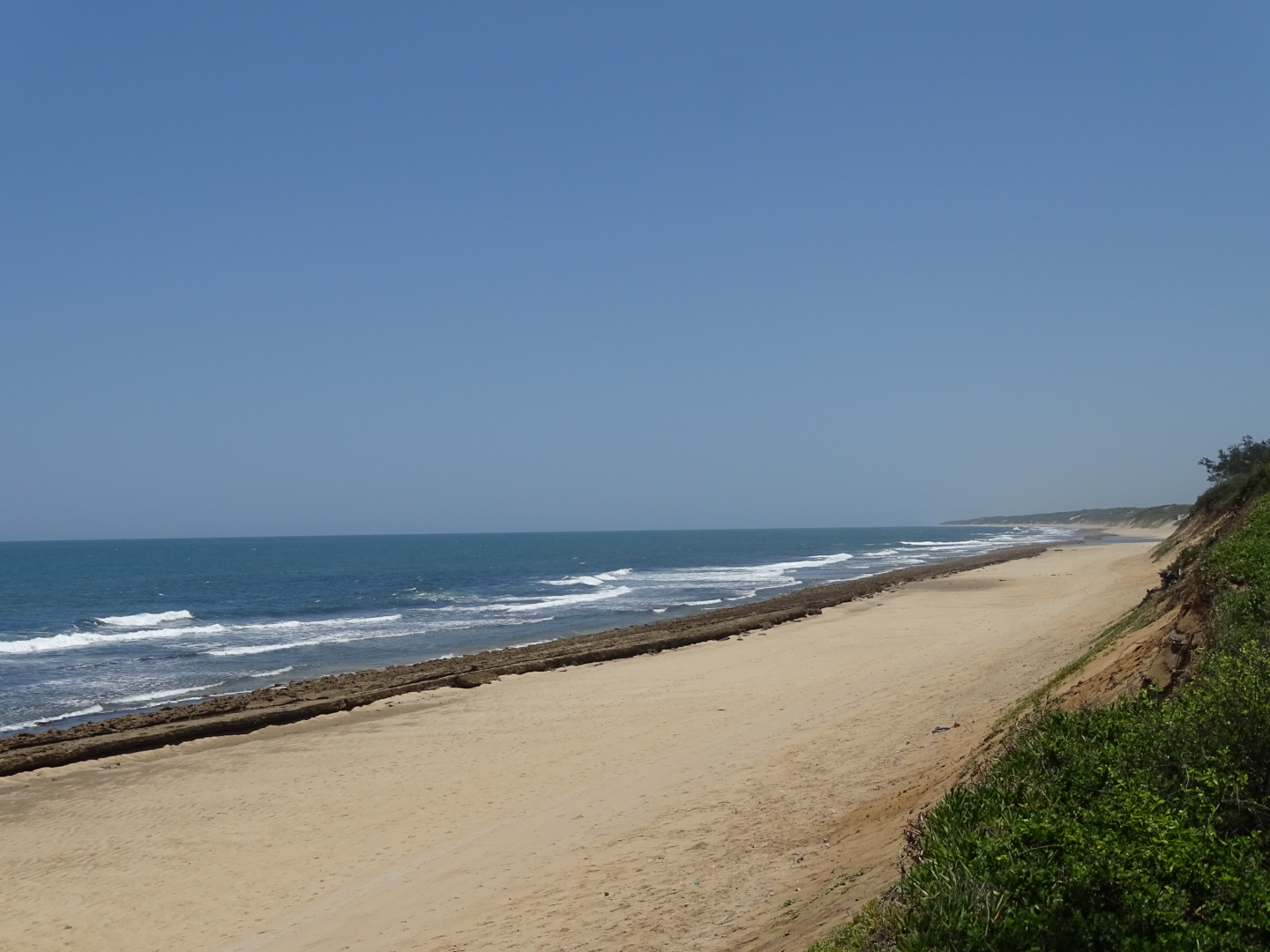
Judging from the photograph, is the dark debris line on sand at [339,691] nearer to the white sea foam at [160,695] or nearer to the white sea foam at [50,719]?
the white sea foam at [50,719]

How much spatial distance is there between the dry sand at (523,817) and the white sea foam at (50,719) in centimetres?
586

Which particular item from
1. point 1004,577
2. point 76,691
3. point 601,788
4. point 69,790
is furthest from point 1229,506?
point 76,691

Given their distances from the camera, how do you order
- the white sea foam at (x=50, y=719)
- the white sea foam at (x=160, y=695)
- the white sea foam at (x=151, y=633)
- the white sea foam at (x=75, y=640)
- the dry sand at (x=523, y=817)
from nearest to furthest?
the dry sand at (x=523, y=817) → the white sea foam at (x=50, y=719) → the white sea foam at (x=160, y=695) → the white sea foam at (x=75, y=640) → the white sea foam at (x=151, y=633)

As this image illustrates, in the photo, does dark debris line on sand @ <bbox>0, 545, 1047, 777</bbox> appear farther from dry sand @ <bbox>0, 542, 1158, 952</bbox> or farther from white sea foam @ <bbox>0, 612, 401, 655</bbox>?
white sea foam @ <bbox>0, 612, 401, 655</bbox>

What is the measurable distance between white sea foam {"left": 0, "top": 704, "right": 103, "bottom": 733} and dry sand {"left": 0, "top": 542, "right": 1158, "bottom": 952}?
5.86 metres

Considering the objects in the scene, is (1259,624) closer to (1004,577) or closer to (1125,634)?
(1125,634)

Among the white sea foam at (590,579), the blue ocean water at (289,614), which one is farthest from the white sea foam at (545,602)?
the white sea foam at (590,579)

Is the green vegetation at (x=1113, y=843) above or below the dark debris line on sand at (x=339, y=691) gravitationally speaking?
above

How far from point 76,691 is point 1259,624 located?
89.4 ft

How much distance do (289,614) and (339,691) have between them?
89.2 feet

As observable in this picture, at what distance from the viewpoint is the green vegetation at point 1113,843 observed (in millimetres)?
3682

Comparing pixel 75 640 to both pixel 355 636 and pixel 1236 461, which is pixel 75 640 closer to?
pixel 355 636

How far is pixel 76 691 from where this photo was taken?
24609 mm

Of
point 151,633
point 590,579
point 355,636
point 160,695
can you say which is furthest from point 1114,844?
point 590,579
